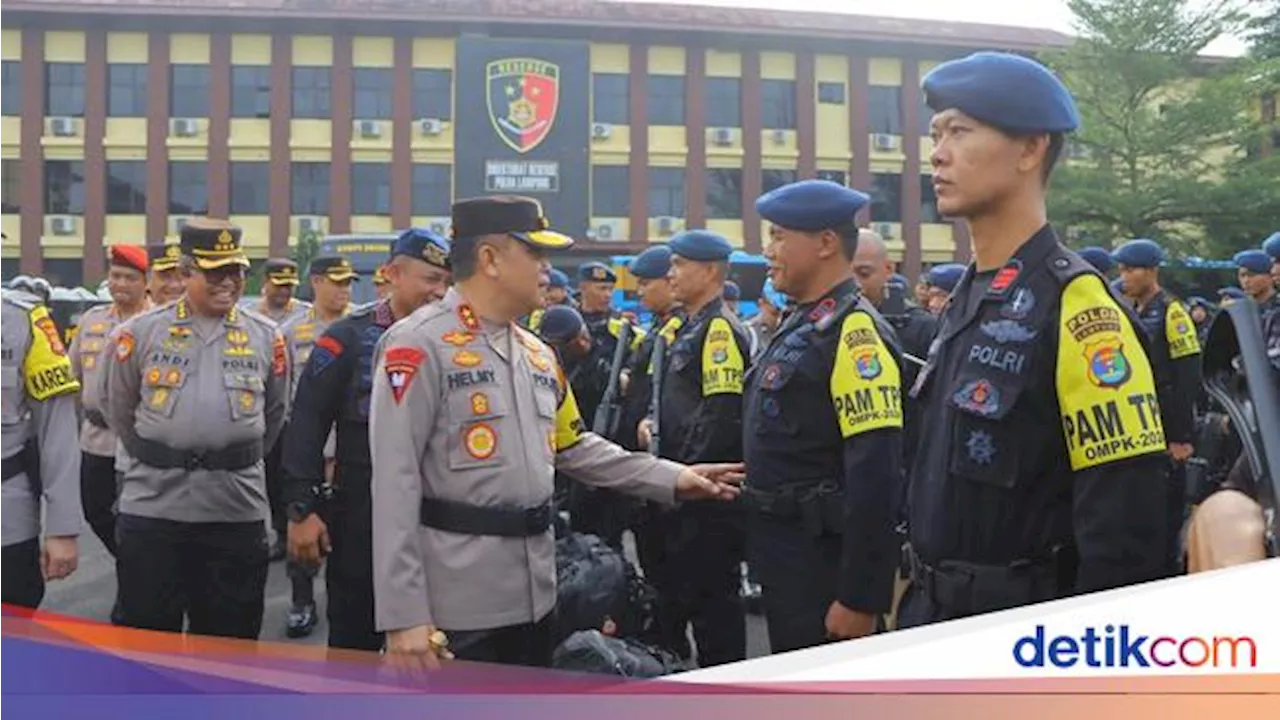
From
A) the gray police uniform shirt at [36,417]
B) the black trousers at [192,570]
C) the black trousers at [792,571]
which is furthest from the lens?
the black trousers at [192,570]

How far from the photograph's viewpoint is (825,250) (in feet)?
10.5

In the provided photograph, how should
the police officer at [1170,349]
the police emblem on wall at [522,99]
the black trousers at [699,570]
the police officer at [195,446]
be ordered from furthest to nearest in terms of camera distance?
the police emblem on wall at [522,99] → the black trousers at [699,570] → the police officer at [195,446] → the police officer at [1170,349]

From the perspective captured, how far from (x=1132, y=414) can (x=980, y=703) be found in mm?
622

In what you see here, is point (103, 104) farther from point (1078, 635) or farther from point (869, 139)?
point (1078, 635)

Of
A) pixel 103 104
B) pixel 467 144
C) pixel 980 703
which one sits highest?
pixel 103 104

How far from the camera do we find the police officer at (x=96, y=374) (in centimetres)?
586

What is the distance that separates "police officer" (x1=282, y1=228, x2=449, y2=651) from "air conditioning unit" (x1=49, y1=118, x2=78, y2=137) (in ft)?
104

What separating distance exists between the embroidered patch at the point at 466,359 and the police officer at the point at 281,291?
5.63 metres

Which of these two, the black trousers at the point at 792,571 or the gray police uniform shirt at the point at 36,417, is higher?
the gray police uniform shirt at the point at 36,417

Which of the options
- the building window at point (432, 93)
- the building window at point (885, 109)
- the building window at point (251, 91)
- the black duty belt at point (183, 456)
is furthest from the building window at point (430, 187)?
the black duty belt at point (183, 456)

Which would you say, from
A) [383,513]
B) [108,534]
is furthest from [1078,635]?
[108,534]

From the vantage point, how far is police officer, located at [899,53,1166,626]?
1.87 meters

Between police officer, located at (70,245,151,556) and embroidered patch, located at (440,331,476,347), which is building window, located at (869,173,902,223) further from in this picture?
embroidered patch, located at (440,331,476,347)

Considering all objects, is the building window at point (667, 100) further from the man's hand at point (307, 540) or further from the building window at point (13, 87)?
the man's hand at point (307, 540)
